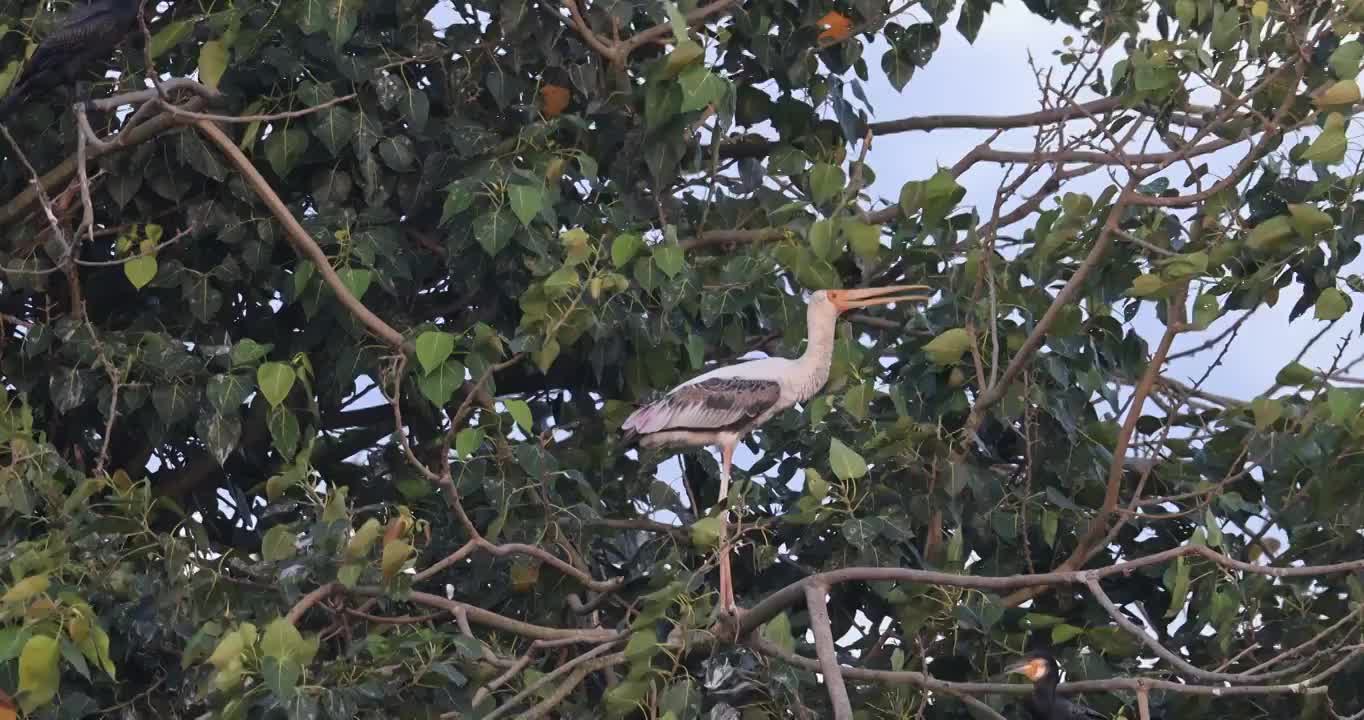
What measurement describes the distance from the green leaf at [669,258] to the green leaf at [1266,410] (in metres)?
1.50

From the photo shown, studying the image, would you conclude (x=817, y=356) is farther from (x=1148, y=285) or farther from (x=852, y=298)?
(x=1148, y=285)

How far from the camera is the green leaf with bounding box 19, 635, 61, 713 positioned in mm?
4410

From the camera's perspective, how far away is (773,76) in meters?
6.34

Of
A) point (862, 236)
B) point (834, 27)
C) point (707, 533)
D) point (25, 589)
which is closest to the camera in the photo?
point (25, 589)

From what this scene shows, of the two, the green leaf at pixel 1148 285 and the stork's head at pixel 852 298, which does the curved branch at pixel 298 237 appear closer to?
the stork's head at pixel 852 298

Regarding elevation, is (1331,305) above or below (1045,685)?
above

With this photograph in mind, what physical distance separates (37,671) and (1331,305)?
10.2ft

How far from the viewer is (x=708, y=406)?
5582 millimetres

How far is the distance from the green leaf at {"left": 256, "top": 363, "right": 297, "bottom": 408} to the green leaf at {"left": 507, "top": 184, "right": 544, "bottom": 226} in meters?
0.72

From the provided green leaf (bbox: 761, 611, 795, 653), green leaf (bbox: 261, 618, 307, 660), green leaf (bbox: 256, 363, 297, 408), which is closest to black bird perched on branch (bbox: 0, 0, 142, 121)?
green leaf (bbox: 256, 363, 297, 408)

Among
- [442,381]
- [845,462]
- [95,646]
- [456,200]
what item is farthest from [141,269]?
[845,462]

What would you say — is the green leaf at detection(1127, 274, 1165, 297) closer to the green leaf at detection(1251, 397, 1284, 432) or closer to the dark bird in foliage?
the green leaf at detection(1251, 397, 1284, 432)

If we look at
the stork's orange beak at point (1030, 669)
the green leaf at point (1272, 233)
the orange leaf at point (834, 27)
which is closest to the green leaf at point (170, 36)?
the orange leaf at point (834, 27)

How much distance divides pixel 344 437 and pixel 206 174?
3.00ft
